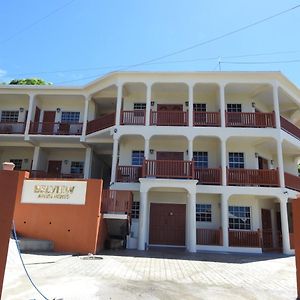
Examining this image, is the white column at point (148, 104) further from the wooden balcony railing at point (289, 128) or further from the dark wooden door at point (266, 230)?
the dark wooden door at point (266, 230)

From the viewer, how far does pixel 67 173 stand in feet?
67.2

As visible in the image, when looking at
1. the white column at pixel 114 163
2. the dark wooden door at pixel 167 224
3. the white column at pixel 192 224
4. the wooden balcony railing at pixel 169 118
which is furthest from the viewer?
the wooden balcony railing at pixel 169 118

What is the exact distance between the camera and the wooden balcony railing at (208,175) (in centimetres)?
1664

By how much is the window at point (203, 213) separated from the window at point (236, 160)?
286cm

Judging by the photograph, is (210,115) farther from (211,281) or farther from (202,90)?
(211,281)

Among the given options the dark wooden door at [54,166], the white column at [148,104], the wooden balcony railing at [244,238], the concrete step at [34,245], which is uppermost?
the white column at [148,104]

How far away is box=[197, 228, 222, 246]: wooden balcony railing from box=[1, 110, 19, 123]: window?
47.2 feet

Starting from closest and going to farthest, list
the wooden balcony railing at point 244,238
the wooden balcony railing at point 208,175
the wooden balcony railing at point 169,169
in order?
the wooden balcony railing at point 244,238 < the wooden balcony railing at point 169,169 < the wooden balcony railing at point 208,175

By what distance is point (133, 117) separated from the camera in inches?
699

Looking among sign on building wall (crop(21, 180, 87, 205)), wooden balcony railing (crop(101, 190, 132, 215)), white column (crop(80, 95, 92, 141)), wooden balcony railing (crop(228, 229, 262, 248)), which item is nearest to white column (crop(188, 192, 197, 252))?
wooden balcony railing (crop(228, 229, 262, 248))

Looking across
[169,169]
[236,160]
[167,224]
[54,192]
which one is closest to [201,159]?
[236,160]

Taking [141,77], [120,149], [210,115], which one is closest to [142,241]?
[120,149]

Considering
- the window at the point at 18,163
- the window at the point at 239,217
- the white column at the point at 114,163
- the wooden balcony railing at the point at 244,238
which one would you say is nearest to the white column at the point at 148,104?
the white column at the point at 114,163

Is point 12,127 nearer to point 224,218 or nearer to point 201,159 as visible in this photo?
point 201,159
